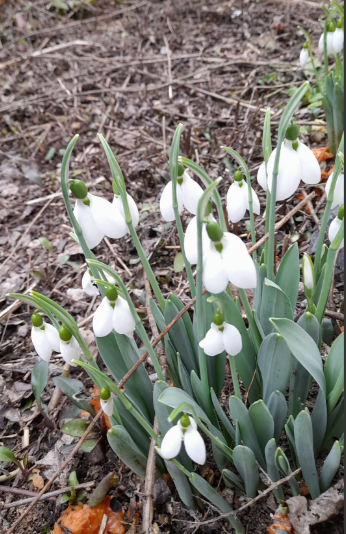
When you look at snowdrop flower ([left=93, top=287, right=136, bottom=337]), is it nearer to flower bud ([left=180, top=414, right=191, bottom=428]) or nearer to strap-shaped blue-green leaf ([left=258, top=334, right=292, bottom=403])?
flower bud ([left=180, top=414, right=191, bottom=428])

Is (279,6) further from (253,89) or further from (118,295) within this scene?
(118,295)

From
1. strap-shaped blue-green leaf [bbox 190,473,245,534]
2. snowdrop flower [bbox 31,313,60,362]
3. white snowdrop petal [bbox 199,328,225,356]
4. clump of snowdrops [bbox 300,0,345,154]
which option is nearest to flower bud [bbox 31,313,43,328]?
snowdrop flower [bbox 31,313,60,362]

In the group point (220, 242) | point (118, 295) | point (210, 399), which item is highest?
point (220, 242)

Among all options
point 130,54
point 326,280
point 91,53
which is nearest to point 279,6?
point 130,54

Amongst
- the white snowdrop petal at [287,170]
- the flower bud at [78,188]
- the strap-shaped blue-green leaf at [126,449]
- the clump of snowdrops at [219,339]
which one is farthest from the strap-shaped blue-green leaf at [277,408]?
the flower bud at [78,188]

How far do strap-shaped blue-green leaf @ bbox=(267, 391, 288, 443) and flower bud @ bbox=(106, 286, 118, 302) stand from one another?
0.43 metres

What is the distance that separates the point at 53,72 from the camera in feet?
12.5

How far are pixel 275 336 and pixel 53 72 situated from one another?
11.5 feet

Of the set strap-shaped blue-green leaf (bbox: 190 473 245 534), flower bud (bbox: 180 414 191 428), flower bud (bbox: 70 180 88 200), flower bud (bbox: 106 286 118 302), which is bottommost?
strap-shaped blue-green leaf (bbox: 190 473 245 534)

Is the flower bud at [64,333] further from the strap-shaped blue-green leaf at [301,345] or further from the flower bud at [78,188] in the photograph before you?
→ the strap-shaped blue-green leaf at [301,345]

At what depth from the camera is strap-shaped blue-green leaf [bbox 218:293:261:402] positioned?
3.61 ft

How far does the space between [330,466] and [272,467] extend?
0.42ft

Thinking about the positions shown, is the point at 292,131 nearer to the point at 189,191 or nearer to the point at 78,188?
the point at 189,191

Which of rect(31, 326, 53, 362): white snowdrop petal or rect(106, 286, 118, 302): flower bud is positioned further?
rect(31, 326, 53, 362): white snowdrop petal
